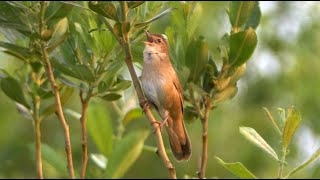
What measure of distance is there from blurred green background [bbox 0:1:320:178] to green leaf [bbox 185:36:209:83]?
1615 millimetres

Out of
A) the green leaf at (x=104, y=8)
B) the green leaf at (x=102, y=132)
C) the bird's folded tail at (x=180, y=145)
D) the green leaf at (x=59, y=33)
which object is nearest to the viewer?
the green leaf at (x=104, y=8)

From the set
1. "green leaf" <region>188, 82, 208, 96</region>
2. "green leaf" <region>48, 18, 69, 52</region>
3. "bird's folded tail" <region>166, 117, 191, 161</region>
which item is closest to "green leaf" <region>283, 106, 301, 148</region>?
"green leaf" <region>188, 82, 208, 96</region>

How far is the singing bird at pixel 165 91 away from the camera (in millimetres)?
3422

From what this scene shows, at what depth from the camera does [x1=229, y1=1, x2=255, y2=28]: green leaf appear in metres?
2.98

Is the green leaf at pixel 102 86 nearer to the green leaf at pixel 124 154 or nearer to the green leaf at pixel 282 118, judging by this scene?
the green leaf at pixel 124 154

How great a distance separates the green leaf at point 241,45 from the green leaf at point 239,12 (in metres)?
0.18

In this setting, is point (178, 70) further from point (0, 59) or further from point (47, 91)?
point (0, 59)

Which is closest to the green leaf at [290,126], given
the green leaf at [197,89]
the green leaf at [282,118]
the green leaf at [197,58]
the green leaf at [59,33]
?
the green leaf at [282,118]

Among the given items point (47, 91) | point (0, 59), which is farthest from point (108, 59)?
point (0, 59)

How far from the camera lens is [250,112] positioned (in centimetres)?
589

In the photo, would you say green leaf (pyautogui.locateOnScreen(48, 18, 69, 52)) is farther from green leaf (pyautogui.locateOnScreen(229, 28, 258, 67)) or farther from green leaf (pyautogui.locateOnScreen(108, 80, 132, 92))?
green leaf (pyautogui.locateOnScreen(229, 28, 258, 67))

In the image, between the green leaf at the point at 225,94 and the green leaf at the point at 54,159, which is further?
the green leaf at the point at 54,159

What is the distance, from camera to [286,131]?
252 centimetres

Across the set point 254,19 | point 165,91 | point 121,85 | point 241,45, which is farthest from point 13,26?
Result: point 165,91
